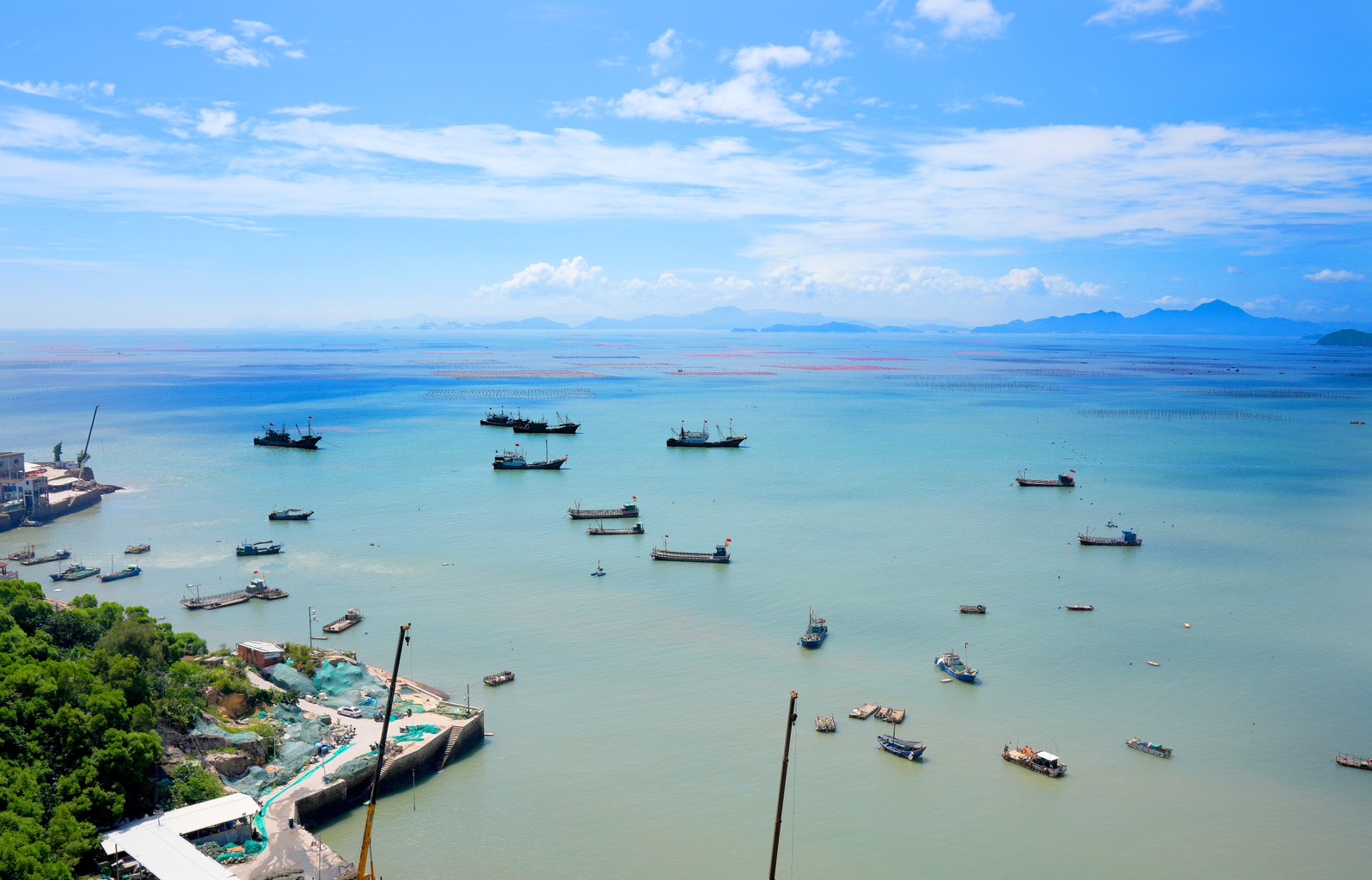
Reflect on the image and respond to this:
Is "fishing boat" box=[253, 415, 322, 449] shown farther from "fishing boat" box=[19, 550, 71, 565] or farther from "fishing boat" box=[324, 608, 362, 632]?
"fishing boat" box=[324, 608, 362, 632]

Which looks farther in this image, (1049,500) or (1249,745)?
(1049,500)

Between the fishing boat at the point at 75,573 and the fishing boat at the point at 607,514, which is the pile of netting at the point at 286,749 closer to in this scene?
the fishing boat at the point at 75,573

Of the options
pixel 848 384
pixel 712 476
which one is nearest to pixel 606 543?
pixel 712 476

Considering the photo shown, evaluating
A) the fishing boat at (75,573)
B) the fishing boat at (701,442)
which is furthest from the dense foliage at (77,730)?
the fishing boat at (701,442)

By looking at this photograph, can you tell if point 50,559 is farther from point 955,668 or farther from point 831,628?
point 955,668

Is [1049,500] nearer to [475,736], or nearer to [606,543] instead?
[606,543]

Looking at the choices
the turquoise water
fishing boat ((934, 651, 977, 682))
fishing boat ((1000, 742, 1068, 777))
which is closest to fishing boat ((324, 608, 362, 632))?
the turquoise water
